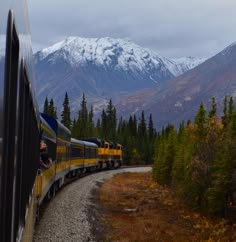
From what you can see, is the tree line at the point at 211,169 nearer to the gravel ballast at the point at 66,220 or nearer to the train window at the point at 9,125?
the gravel ballast at the point at 66,220

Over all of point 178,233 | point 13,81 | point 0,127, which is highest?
point 13,81

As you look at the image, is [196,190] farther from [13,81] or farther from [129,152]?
[129,152]

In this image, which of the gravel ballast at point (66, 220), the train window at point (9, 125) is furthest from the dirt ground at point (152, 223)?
the train window at point (9, 125)

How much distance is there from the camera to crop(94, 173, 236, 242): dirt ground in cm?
2161

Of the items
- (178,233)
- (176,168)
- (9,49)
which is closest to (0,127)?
(9,49)

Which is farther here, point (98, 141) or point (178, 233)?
point (98, 141)

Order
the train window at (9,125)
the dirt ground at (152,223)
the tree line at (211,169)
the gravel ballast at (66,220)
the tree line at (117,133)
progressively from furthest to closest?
1. the tree line at (117,133)
2. the tree line at (211,169)
3. the dirt ground at (152,223)
4. the gravel ballast at (66,220)
5. the train window at (9,125)

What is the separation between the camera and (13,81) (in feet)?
11.5

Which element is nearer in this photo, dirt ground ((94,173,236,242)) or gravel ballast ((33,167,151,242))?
gravel ballast ((33,167,151,242))

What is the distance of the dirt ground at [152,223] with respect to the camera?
851 inches

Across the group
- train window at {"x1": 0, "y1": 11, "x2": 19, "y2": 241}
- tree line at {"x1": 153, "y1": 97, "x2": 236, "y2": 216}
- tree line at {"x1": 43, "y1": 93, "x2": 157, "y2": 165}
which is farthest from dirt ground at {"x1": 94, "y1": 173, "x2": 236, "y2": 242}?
tree line at {"x1": 43, "y1": 93, "x2": 157, "y2": 165}

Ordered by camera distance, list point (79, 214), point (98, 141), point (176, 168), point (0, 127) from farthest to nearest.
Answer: point (98, 141), point (176, 168), point (79, 214), point (0, 127)

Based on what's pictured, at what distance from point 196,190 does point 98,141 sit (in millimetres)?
35619

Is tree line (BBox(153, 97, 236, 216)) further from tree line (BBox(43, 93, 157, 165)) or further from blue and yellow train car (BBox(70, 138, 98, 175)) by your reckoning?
tree line (BBox(43, 93, 157, 165))
